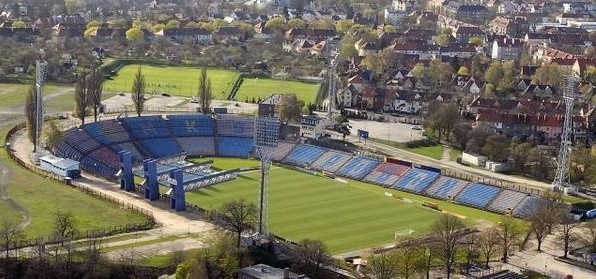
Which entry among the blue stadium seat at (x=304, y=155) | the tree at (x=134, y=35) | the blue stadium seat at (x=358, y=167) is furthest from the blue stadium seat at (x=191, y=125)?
the tree at (x=134, y=35)

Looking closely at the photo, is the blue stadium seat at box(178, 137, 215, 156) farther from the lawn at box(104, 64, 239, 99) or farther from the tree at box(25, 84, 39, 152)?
the lawn at box(104, 64, 239, 99)

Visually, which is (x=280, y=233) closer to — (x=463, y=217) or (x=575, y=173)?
(x=463, y=217)

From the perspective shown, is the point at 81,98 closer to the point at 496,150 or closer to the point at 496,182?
the point at 496,182

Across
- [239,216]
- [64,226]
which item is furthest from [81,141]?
[239,216]

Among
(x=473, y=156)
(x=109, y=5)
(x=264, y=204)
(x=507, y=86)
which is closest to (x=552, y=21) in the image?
(x=507, y=86)

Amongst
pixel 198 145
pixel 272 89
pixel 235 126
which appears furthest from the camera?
pixel 272 89

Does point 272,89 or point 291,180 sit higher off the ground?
point 272,89
